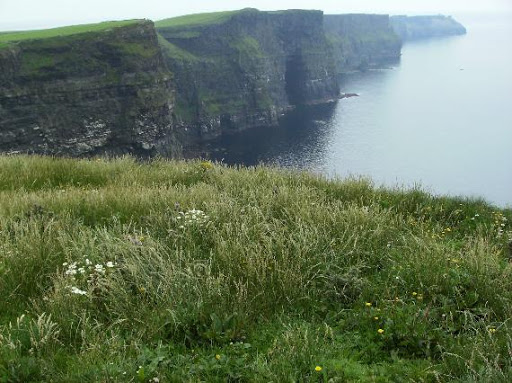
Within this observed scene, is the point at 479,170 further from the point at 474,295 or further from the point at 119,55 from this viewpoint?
the point at 474,295

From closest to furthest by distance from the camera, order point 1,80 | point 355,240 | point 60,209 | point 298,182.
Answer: point 355,240
point 60,209
point 298,182
point 1,80

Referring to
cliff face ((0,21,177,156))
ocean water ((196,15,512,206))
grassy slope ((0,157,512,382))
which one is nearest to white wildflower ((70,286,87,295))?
grassy slope ((0,157,512,382))

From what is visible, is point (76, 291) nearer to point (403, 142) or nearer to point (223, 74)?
point (403, 142)

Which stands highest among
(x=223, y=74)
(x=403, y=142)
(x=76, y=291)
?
(x=76, y=291)

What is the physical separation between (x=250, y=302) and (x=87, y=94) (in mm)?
106453

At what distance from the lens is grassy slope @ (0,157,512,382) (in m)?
3.96

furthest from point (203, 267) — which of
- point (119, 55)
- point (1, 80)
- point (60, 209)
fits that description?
point (119, 55)

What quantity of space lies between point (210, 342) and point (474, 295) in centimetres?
307

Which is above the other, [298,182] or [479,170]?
[298,182]

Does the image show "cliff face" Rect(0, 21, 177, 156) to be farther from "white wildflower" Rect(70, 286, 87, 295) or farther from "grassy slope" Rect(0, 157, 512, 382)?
"white wildflower" Rect(70, 286, 87, 295)

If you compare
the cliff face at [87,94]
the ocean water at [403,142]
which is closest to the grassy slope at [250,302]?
the ocean water at [403,142]

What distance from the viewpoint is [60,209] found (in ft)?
25.9

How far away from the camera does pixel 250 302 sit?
4.97 metres

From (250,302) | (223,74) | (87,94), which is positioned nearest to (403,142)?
(223,74)
